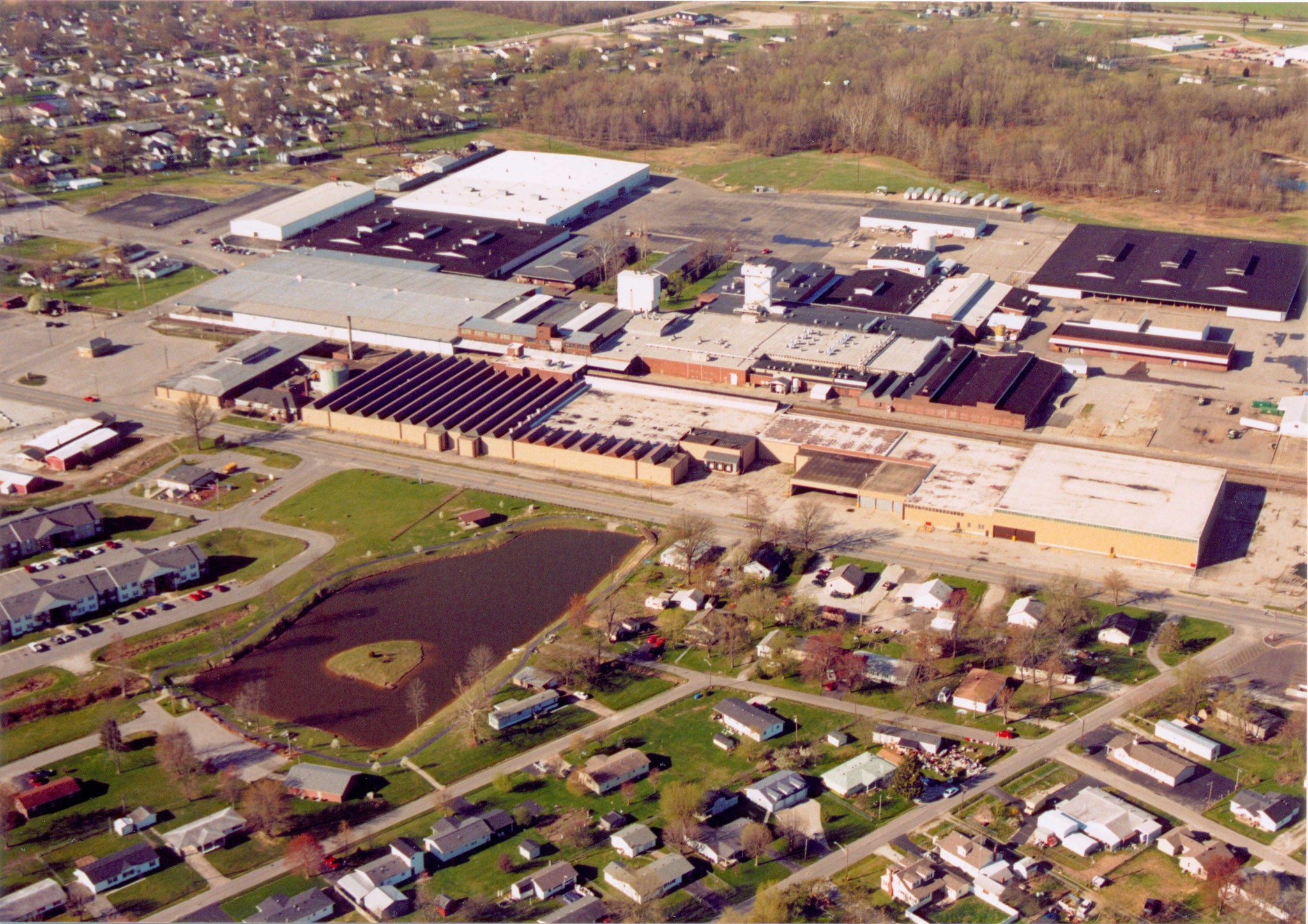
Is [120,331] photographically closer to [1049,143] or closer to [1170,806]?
[1170,806]

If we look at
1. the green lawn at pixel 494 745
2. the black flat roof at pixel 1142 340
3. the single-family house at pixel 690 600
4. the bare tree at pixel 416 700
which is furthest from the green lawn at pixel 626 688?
the black flat roof at pixel 1142 340

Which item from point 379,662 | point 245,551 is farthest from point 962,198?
point 379,662

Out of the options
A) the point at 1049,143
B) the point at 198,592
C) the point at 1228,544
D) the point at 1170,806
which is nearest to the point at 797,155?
the point at 1049,143

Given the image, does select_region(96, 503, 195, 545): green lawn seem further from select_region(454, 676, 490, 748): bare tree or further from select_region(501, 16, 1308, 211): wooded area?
select_region(501, 16, 1308, 211): wooded area

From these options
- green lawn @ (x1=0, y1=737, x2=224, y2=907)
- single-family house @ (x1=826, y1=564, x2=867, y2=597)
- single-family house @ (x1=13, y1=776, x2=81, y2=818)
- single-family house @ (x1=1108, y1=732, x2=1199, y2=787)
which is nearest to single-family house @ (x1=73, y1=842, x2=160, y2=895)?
green lawn @ (x1=0, y1=737, x2=224, y2=907)

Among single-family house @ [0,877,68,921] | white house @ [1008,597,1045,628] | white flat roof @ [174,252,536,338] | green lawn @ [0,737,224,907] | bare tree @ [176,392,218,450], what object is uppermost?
white flat roof @ [174,252,536,338]

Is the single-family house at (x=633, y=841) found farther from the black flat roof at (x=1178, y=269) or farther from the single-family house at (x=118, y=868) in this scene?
the black flat roof at (x=1178, y=269)

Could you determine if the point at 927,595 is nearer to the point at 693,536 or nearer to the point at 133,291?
the point at 693,536
